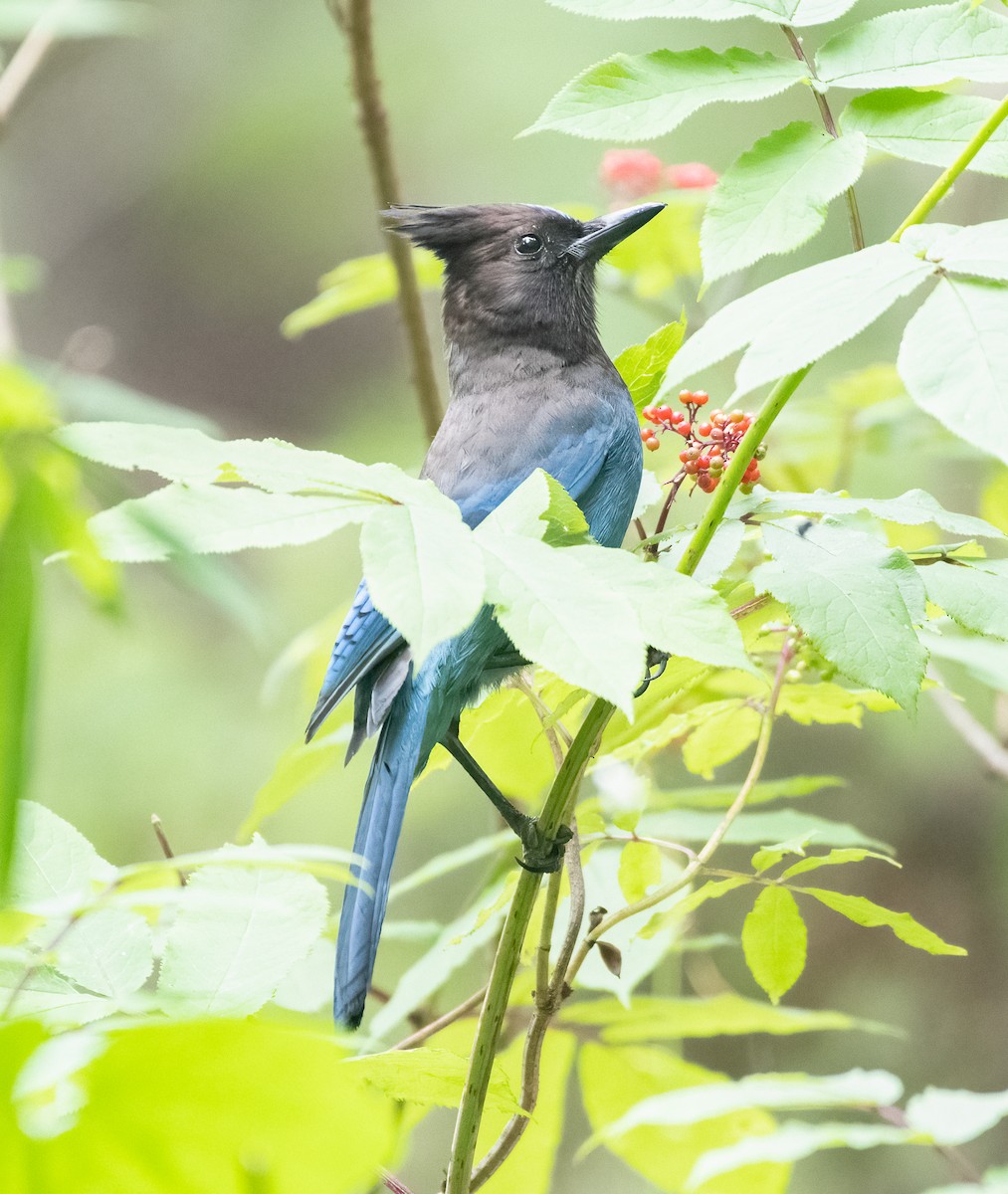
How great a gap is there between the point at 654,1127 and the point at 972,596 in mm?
833

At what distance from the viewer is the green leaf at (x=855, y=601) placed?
101 cm

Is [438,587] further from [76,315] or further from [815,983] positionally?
[76,315]

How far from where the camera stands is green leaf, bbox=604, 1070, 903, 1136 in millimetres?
1000

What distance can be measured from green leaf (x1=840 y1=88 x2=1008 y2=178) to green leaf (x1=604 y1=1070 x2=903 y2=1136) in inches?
28.9

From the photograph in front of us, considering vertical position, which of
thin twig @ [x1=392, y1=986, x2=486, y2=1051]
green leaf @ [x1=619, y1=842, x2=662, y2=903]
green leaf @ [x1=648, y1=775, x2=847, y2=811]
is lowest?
thin twig @ [x1=392, y1=986, x2=486, y2=1051]

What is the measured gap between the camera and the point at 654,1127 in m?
1.62

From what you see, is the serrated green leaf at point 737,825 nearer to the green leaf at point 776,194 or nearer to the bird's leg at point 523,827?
the bird's leg at point 523,827

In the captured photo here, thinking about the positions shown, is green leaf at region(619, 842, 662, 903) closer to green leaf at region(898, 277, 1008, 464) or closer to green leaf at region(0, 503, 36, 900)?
green leaf at region(898, 277, 1008, 464)

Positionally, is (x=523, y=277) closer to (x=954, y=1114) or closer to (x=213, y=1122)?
(x=954, y=1114)

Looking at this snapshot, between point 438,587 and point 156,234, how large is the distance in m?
6.84

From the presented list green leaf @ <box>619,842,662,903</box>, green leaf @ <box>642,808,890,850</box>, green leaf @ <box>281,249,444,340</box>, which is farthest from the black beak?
green leaf @ <box>619,842,662,903</box>

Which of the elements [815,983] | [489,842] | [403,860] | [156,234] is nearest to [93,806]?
[403,860]

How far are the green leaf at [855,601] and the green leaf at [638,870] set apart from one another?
443 millimetres

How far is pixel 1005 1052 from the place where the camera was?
4.80m
